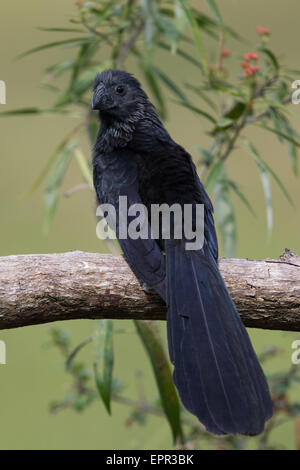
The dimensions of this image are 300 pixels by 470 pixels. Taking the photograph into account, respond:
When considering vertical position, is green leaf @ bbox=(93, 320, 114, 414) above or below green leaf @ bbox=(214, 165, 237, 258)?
below

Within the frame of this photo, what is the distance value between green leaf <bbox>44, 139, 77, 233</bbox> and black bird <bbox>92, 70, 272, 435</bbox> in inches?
15.3

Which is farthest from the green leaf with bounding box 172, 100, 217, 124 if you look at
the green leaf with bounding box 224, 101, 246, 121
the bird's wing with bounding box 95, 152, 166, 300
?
the bird's wing with bounding box 95, 152, 166, 300

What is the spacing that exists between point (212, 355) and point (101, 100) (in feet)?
3.37

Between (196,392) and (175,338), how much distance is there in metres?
0.15

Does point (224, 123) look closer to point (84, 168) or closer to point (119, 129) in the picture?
point (119, 129)

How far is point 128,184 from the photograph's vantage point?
203 centimetres

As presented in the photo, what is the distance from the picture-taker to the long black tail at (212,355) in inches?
60.8

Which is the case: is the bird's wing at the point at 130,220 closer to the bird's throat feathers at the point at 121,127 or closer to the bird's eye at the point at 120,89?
the bird's throat feathers at the point at 121,127

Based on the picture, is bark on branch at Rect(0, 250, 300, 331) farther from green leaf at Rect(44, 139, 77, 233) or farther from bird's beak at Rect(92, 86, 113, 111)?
green leaf at Rect(44, 139, 77, 233)

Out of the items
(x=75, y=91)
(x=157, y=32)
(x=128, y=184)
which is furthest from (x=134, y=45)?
(x=128, y=184)

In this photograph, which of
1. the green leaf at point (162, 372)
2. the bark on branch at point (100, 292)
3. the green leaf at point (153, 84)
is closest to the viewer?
the bark on branch at point (100, 292)

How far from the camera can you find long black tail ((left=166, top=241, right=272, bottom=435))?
5.07ft

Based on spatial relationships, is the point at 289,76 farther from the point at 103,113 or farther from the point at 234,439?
the point at 234,439

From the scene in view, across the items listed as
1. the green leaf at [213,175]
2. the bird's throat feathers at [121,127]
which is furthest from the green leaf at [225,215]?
the bird's throat feathers at [121,127]
